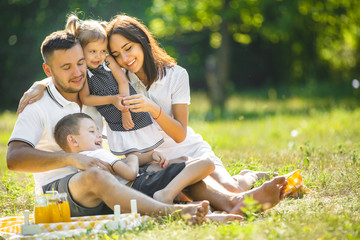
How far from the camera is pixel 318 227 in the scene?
295 cm

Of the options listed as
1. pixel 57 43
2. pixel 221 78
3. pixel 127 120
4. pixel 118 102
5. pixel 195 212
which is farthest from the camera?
pixel 221 78

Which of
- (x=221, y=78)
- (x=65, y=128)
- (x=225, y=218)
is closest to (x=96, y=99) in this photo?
(x=65, y=128)

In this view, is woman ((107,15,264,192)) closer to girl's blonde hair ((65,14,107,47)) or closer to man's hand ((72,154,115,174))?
girl's blonde hair ((65,14,107,47))

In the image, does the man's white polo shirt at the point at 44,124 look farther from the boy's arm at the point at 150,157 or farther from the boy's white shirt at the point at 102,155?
the boy's arm at the point at 150,157

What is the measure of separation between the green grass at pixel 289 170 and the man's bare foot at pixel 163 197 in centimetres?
32

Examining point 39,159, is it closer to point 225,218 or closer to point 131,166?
point 131,166

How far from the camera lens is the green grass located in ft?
9.69

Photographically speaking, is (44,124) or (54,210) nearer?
(54,210)

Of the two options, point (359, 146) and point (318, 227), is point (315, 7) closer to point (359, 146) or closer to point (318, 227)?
point (359, 146)

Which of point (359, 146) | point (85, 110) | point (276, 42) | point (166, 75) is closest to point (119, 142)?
point (85, 110)

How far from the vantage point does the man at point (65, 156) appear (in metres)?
3.38

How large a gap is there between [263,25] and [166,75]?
35.5 ft

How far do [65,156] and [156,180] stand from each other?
A: 0.73 meters

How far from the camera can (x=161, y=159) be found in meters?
4.13
